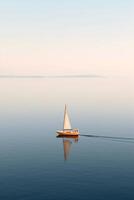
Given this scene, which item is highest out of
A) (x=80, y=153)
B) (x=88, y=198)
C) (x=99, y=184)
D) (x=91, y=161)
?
(x=80, y=153)

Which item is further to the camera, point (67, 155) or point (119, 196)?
point (67, 155)

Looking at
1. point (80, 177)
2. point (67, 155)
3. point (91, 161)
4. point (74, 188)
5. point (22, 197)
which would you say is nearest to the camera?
point (22, 197)

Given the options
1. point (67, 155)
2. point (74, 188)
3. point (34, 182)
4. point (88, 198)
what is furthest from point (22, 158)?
point (88, 198)

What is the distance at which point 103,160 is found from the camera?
180 m

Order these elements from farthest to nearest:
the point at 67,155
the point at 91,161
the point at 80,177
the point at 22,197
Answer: the point at 67,155
the point at 91,161
the point at 80,177
the point at 22,197

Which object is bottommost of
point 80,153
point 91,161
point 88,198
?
point 88,198

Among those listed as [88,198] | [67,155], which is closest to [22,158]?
[67,155]

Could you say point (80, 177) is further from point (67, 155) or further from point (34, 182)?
point (67, 155)

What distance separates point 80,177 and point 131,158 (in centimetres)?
4145

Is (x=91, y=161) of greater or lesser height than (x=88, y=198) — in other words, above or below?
above

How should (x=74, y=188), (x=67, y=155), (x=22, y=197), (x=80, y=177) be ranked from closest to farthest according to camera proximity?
1. (x=22, y=197)
2. (x=74, y=188)
3. (x=80, y=177)
4. (x=67, y=155)

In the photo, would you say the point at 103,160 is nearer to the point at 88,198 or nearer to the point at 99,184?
the point at 99,184

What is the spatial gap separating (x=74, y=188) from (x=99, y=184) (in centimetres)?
1081

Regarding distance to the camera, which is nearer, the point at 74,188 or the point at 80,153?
the point at 74,188
